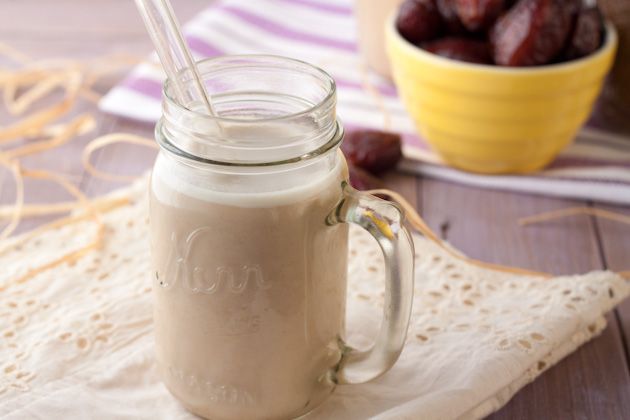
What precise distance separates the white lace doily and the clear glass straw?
0.85ft

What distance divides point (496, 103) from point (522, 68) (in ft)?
0.18

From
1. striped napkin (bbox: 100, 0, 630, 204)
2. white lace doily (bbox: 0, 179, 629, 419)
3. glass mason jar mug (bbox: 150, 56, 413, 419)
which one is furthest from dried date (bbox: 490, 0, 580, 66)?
glass mason jar mug (bbox: 150, 56, 413, 419)

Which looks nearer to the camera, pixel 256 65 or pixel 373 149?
pixel 256 65

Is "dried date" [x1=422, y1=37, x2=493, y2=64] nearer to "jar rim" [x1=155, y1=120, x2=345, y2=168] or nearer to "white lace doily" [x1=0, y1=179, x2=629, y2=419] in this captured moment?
"white lace doily" [x1=0, y1=179, x2=629, y2=419]

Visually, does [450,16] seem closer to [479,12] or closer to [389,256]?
[479,12]

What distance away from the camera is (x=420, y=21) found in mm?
1181

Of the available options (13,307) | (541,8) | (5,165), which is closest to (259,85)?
(13,307)

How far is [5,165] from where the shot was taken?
3.92ft

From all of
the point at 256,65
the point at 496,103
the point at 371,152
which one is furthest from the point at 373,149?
the point at 256,65

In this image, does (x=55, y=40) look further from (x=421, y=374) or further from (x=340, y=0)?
(x=421, y=374)

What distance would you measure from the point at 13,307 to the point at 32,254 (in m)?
0.12

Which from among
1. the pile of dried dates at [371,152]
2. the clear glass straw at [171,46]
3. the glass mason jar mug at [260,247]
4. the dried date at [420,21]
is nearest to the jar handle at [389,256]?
the glass mason jar mug at [260,247]

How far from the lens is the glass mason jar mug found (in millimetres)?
624

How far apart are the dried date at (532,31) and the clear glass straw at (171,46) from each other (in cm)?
55
